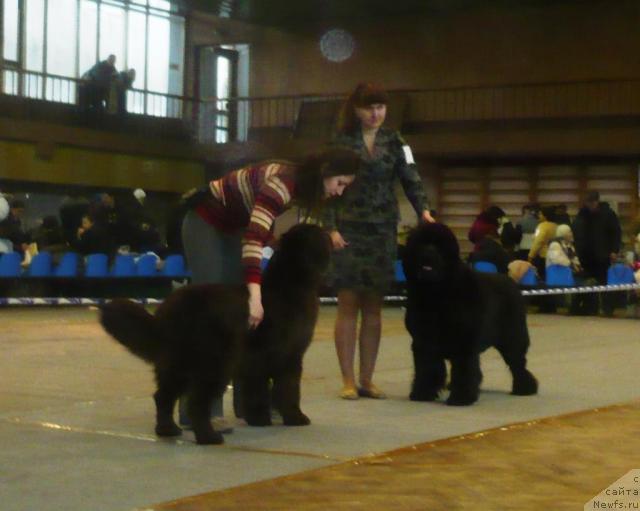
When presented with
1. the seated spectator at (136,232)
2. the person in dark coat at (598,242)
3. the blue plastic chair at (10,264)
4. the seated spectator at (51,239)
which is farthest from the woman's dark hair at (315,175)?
the seated spectator at (136,232)

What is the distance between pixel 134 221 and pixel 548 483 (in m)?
14.0

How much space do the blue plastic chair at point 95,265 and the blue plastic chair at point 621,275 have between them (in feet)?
21.5

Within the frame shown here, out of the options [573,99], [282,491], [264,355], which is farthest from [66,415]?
[573,99]

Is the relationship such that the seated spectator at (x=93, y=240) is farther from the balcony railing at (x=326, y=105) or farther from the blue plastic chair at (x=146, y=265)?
the balcony railing at (x=326, y=105)

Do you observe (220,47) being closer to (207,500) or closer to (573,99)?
(573,99)

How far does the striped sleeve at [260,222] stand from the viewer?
5645 mm

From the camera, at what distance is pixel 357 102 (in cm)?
714

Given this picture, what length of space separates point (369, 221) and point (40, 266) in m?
9.87

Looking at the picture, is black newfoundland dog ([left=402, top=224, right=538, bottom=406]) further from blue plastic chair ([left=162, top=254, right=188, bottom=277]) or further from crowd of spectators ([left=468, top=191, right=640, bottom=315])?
blue plastic chair ([left=162, top=254, right=188, bottom=277])

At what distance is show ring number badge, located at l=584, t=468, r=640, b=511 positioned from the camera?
4402 millimetres

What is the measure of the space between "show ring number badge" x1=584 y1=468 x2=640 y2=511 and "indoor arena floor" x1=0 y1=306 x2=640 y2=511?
0.07 metres

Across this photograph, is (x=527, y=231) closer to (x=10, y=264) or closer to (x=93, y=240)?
(x=93, y=240)

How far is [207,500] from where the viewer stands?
448cm

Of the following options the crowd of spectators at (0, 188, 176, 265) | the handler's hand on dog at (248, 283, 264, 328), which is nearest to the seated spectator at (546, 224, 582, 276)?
the crowd of spectators at (0, 188, 176, 265)
